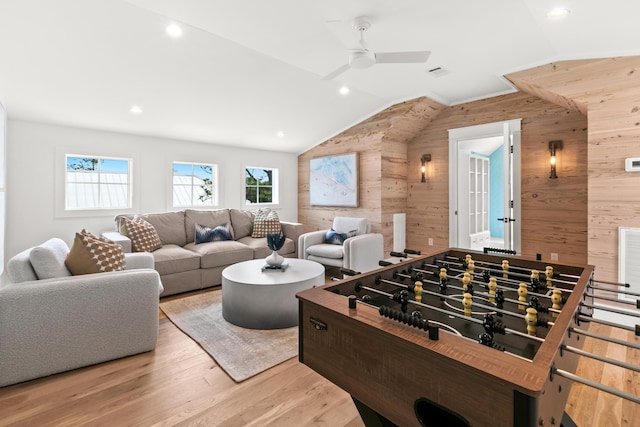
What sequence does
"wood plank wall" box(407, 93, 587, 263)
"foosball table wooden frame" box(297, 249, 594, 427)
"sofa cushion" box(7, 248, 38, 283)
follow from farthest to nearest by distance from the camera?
"wood plank wall" box(407, 93, 587, 263) < "sofa cushion" box(7, 248, 38, 283) < "foosball table wooden frame" box(297, 249, 594, 427)

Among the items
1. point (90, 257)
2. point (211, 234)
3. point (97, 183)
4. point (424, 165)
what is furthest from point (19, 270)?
point (424, 165)

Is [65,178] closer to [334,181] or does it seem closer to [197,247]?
[197,247]

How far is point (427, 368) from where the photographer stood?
2.67 feet

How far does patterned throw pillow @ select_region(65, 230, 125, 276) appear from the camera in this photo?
7.75ft

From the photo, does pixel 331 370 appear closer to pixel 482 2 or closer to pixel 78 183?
pixel 482 2

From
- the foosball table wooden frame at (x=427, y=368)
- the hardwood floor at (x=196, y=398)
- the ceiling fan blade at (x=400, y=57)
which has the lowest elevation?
the hardwood floor at (x=196, y=398)

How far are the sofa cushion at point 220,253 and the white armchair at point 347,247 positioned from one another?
2.86 ft

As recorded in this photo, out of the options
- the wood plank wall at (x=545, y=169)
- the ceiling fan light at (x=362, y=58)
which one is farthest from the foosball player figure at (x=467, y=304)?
the wood plank wall at (x=545, y=169)

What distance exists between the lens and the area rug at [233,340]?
216 centimetres

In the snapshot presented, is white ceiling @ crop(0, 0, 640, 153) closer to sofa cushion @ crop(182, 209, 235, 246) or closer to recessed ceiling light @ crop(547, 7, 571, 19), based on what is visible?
recessed ceiling light @ crop(547, 7, 571, 19)

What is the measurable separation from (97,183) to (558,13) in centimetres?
554

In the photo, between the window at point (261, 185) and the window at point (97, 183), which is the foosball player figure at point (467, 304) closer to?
the window at point (97, 183)

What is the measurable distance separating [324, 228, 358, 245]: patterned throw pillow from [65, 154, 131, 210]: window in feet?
9.82

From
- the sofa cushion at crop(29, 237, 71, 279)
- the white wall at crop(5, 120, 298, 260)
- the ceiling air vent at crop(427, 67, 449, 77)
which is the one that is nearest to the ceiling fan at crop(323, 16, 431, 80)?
the ceiling air vent at crop(427, 67, 449, 77)
